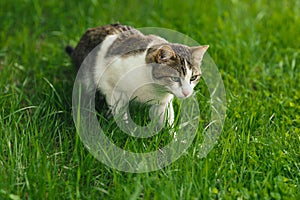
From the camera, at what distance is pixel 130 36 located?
3.74 meters

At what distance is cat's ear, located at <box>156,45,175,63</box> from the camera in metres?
3.23

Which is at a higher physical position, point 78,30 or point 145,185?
point 78,30

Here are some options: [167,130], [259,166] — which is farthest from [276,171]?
[167,130]

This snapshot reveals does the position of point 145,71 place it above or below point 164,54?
below

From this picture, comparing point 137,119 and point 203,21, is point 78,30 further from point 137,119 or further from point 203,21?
point 137,119

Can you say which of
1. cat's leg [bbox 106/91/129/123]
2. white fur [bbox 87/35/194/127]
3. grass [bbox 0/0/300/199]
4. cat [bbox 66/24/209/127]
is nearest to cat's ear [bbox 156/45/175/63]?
cat [bbox 66/24/209/127]

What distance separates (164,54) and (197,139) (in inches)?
23.4

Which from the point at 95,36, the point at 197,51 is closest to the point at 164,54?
the point at 197,51

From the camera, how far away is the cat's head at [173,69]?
3266 millimetres

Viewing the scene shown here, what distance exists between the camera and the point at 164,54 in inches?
129

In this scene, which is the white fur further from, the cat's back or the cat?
the cat's back

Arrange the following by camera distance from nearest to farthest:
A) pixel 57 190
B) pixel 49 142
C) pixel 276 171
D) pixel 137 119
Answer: pixel 57 190
pixel 276 171
pixel 49 142
pixel 137 119

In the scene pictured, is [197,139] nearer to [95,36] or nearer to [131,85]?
[131,85]

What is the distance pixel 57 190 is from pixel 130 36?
1386mm
